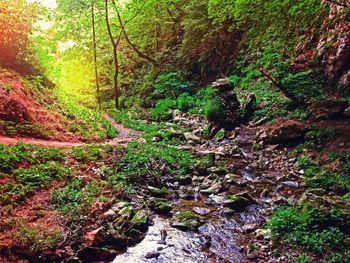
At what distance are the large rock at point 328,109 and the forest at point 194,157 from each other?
40 millimetres

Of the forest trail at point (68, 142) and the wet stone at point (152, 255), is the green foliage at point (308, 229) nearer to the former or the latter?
the wet stone at point (152, 255)

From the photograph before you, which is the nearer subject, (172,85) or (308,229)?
(308,229)

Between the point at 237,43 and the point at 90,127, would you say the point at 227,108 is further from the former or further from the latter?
the point at 237,43

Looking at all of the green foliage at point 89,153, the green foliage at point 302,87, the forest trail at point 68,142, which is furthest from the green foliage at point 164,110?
the green foliage at point 89,153

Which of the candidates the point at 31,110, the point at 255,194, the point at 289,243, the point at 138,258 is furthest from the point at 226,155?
the point at 31,110

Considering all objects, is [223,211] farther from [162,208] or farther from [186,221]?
[162,208]

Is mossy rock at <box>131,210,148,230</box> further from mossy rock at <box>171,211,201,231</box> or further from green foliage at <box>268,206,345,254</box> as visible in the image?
green foliage at <box>268,206,345,254</box>

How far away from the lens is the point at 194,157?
10.1 meters

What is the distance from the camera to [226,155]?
10.1 meters

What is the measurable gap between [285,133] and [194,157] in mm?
3232

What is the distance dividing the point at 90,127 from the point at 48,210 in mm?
7165

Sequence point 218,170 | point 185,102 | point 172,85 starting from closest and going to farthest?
point 218,170, point 185,102, point 172,85

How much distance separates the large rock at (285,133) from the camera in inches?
374

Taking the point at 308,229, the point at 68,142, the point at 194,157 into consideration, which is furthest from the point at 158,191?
the point at 68,142
